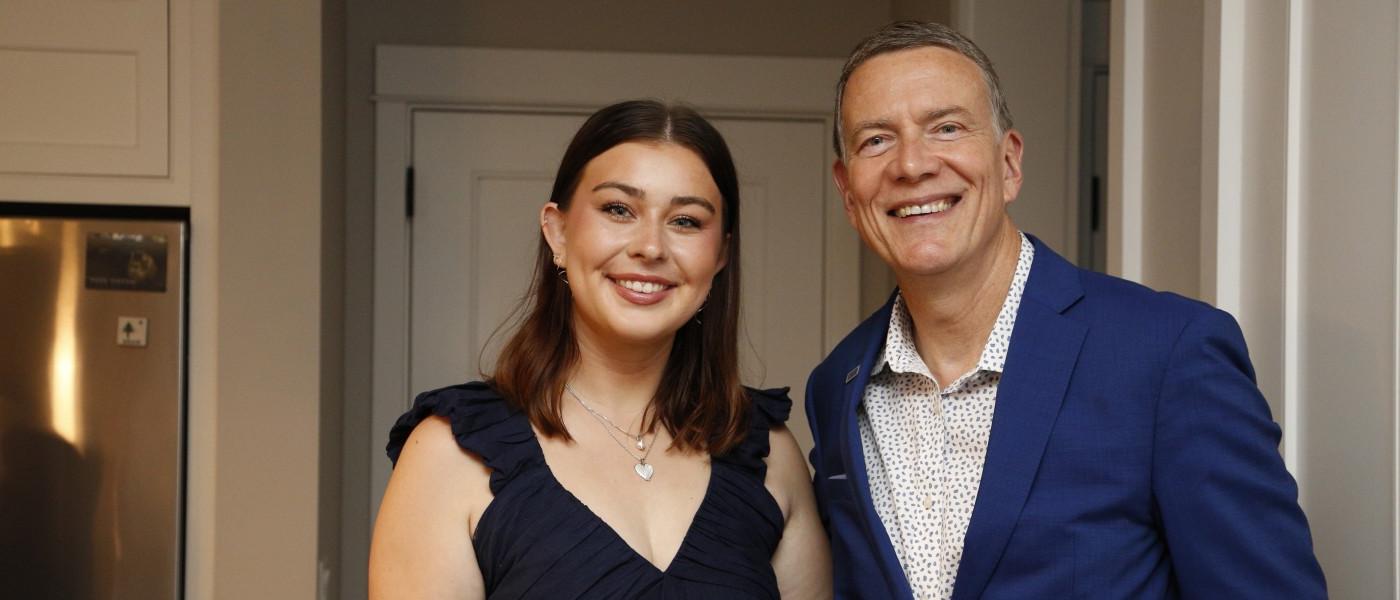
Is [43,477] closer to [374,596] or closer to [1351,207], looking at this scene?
[374,596]

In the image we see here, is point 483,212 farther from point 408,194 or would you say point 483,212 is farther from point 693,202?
point 693,202

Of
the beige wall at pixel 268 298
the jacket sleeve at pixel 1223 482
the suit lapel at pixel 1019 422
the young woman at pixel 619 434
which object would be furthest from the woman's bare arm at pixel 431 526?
the beige wall at pixel 268 298

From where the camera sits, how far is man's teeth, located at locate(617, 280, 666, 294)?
1.70 m

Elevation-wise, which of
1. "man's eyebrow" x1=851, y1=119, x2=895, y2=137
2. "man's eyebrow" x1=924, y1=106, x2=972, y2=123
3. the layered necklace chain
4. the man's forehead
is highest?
the man's forehead

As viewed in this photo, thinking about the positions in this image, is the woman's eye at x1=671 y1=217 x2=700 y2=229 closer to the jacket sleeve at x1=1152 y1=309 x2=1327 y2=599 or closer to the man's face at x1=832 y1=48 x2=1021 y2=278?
the man's face at x1=832 y1=48 x2=1021 y2=278

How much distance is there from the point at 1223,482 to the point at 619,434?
822 mm

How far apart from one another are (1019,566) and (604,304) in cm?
64

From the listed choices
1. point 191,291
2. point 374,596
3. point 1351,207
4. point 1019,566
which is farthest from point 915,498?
point 191,291

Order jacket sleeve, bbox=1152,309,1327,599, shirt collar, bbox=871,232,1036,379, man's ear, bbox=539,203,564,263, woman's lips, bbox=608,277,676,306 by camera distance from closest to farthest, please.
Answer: jacket sleeve, bbox=1152,309,1327,599 < shirt collar, bbox=871,232,1036,379 < woman's lips, bbox=608,277,676,306 < man's ear, bbox=539,203,564,263

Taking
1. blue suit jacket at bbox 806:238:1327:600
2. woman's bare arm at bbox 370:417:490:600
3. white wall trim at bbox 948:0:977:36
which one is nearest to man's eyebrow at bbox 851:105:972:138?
blue suit jacket at bbox 806:238:1327:600

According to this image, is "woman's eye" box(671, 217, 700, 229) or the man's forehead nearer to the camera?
the man's forehead

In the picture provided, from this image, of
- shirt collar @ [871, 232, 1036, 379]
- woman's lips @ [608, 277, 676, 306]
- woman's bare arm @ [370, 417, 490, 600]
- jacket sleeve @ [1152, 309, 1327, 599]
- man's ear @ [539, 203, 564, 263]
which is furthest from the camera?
man's ear @ [539, 203, 564, 263]

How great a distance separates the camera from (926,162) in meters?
Result: 1.48

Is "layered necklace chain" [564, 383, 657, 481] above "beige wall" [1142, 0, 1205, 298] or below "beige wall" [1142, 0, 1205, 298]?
below
